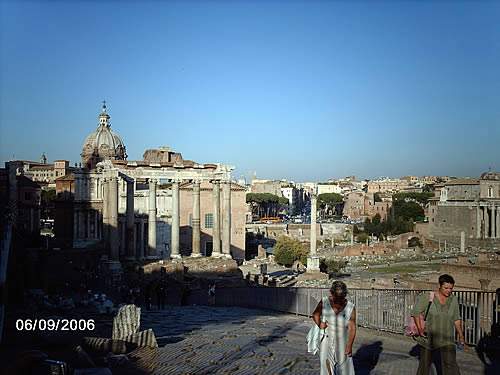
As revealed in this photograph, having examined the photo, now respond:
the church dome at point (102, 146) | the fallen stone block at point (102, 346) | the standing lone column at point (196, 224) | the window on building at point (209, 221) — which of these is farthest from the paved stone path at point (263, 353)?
the church dome at point (102, 146)

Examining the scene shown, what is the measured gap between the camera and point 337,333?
5.72 metres

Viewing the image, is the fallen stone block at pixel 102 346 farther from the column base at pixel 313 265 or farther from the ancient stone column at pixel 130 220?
the column base at pixel 313 265

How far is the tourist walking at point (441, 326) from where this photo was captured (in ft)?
19.6

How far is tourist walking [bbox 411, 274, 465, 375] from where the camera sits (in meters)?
5.97

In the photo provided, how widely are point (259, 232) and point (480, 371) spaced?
80310 mm

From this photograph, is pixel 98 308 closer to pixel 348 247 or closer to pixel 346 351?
pixel 346 351

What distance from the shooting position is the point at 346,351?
18.7 ft

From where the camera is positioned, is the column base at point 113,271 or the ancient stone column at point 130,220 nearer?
the column base at point 113,271

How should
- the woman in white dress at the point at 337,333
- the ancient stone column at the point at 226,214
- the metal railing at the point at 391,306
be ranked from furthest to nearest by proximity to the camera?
1. the ancient stone column at the point at 226,214
2. the metal railing at the point at 391,306
3. the woman in white dress at the point at 337,333

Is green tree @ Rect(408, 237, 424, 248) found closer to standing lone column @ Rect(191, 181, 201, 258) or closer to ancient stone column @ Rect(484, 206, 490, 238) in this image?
ancient stone column @ Rect(484, 206, 490, 238)

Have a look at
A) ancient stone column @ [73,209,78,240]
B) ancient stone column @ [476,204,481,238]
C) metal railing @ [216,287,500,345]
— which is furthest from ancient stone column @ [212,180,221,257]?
ancient stone column @ [476,204,481,238]

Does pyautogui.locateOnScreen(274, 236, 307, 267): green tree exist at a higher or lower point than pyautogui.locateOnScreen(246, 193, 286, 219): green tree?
lower
